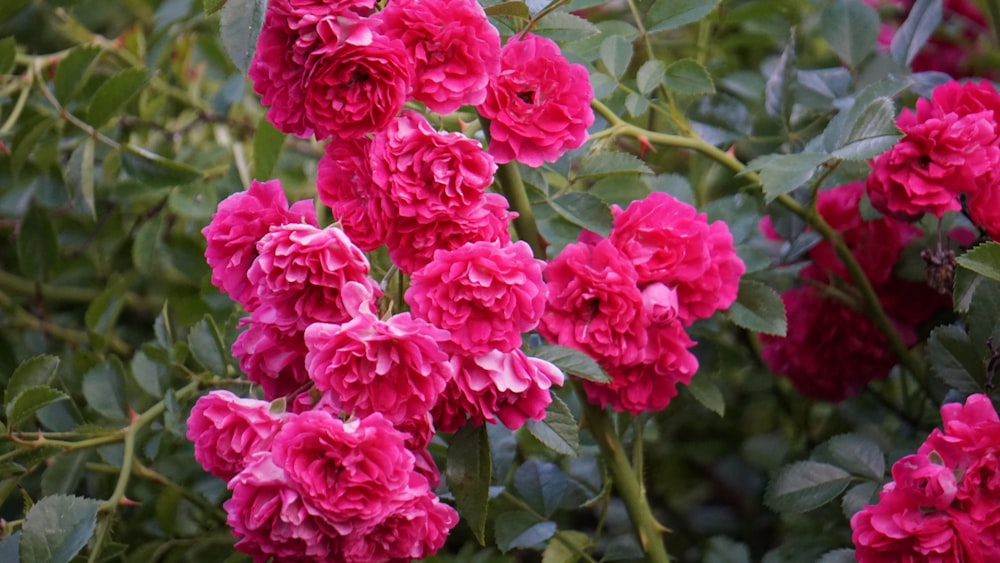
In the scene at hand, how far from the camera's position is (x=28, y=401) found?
0.79 metres

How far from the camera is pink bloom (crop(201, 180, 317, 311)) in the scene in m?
0.68

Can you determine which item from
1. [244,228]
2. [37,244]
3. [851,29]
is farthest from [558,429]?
[37,244]

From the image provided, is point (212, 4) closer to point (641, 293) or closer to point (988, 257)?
point (641, 293)

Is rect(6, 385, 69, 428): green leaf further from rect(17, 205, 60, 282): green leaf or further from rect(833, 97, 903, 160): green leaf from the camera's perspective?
rect(833, 97, 903, 160): green leaf

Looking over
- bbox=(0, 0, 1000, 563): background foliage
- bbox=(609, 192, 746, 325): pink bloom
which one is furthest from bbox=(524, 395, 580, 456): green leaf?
bbox=(609, 192, 746, 325): pink bloom

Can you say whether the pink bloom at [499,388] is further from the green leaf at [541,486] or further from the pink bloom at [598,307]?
the green leaf at [541,486]

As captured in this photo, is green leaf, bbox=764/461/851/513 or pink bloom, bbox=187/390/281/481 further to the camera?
green leaf, bbox=764/461/851/513

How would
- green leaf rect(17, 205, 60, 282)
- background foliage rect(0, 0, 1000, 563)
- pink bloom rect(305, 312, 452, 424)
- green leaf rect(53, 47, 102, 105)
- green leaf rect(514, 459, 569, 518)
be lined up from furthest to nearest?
green leaf rect(17, 205, 60, 282)
green leaf rect(53, 47, 102, 105)
green leaf rect(514, 459, 569, 518)
background foliage rect(0, 0, 1000, 563)
pink bloom rect(305, 312, 452, 424)

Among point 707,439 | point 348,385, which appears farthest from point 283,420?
point 707,439

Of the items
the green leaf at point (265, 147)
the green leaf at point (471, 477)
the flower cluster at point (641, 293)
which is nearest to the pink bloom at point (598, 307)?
the flower cluster at point (641, 293)

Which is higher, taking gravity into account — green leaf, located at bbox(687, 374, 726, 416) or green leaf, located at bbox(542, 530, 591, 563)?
green leaf, located at bbox(687, 374, 726, 416)

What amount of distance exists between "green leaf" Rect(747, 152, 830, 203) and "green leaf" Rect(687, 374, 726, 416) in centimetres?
21

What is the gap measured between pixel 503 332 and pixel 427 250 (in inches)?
2.9

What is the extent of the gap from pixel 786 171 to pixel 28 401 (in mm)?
608
